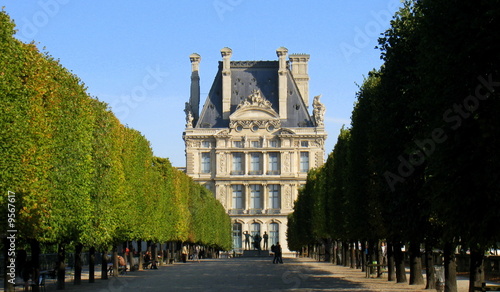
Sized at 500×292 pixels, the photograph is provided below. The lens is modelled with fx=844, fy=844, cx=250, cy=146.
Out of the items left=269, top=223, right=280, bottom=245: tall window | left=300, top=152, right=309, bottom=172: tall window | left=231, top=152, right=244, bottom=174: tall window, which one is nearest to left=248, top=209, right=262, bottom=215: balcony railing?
left=269, top=223, right=280, bottom=245: tall window

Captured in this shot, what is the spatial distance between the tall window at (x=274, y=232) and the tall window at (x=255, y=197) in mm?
4339

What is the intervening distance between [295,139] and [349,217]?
99.8 metres

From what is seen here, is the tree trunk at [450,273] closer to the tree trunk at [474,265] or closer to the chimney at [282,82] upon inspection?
the tree trunk at [474,265]

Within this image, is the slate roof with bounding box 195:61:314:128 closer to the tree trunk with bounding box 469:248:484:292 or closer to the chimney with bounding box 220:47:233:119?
the chimney with bounding box 220:47:233:119

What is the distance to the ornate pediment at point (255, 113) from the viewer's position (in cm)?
13912

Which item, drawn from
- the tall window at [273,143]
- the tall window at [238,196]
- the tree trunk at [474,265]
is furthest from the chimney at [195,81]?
the tree trunk at [474,265]

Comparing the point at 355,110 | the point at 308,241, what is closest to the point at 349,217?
the point at 355,110

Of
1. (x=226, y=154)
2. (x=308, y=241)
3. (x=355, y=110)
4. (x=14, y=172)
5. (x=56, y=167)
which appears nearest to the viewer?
(x=14, y=172)

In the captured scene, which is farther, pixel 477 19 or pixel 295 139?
pixel 295 139

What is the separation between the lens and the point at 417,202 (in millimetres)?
26406

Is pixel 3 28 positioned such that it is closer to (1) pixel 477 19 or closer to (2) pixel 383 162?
(2) pixel 383 162

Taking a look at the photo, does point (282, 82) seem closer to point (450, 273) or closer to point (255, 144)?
point (255, 144)

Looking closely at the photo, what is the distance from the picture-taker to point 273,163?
143750 millimetres

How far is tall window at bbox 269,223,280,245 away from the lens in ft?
460
